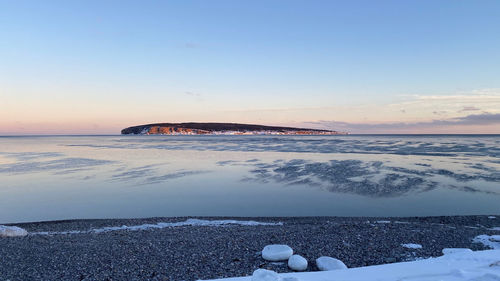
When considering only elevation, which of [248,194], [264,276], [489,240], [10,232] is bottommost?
[248,194]

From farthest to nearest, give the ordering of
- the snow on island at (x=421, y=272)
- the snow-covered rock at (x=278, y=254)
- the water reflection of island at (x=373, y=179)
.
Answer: the water reflection of island at (x=373, y=179)
the snow-covered rock at (x=278, y=254)
the snow on island at (x=421, y=272)

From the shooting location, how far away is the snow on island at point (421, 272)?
476cm

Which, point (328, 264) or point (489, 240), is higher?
point (328, 264)

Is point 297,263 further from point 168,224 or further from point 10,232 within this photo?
point 10,232

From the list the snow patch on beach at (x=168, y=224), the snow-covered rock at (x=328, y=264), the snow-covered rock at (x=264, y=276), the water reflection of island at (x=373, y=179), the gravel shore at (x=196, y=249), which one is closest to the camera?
the snow-covered rock at (x=264, y=276)

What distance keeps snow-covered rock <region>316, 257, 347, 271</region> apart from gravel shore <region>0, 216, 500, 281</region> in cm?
21

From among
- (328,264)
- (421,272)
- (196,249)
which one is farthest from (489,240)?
(196,249)

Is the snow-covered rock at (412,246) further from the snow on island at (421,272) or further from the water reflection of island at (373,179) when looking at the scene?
the water reflection of island at (373,179)

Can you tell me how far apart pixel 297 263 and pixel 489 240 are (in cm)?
485

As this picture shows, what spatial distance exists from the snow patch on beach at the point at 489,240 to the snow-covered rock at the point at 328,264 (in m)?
3.81

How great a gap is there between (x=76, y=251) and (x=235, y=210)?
6084 mm

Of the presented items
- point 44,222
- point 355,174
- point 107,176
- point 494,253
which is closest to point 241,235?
point 494,253

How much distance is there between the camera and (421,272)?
16.5 ft

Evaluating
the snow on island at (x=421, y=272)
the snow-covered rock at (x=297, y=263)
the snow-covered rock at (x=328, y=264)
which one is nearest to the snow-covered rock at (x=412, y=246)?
the snow on island at (x=421, y=272)
